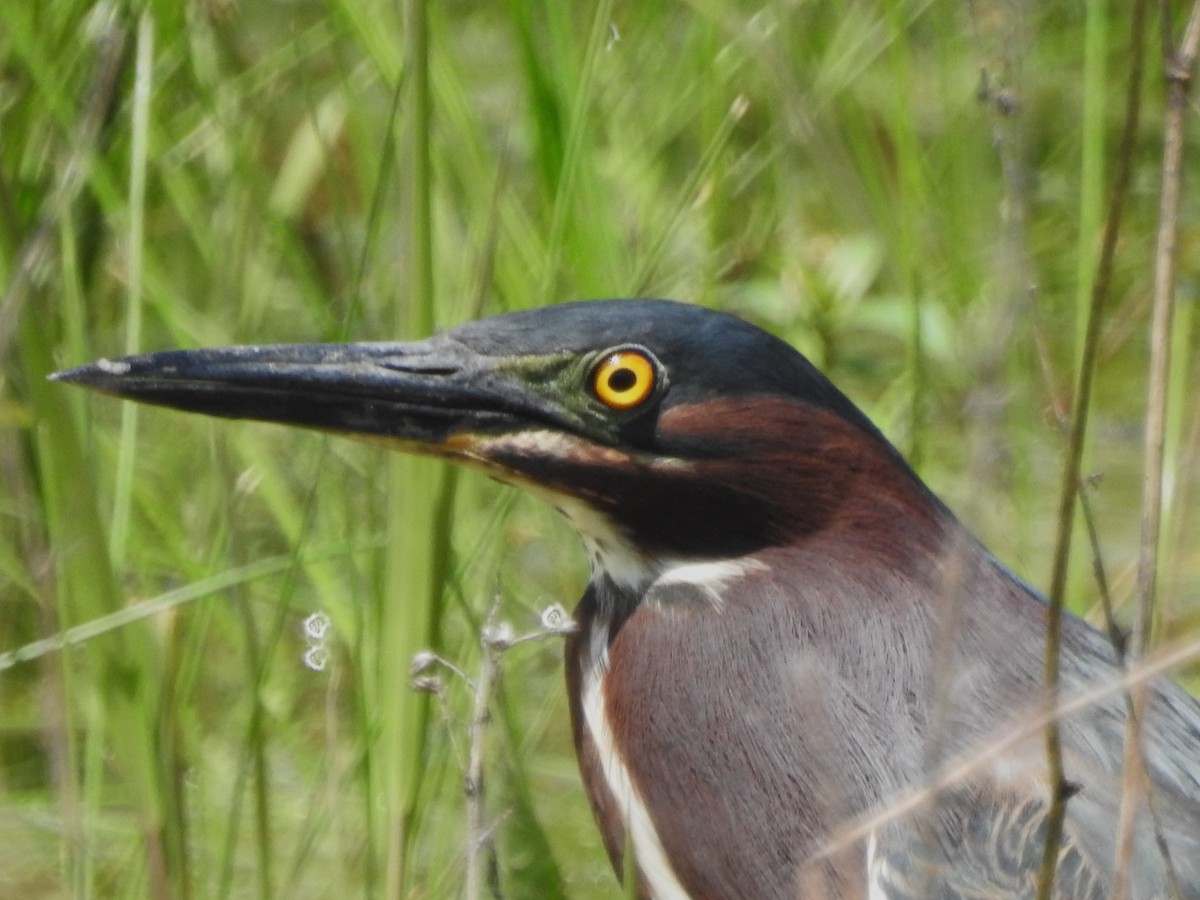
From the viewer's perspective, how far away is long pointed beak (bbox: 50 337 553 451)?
2016 mm

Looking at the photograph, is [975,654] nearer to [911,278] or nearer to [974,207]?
[911,278]

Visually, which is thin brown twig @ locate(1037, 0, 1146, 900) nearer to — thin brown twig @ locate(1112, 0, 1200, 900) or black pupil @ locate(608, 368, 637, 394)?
thin brown twig @ locate(1112, 0, 1200, 900)

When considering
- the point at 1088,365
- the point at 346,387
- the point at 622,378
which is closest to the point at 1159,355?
the point at 1088,365

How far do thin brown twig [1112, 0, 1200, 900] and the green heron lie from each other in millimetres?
400

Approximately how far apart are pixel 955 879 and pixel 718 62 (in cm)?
140

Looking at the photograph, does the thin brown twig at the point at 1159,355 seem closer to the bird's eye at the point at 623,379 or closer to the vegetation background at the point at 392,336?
the vegetation background at the point at 392,336

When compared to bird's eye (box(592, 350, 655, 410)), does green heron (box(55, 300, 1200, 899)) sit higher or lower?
lower

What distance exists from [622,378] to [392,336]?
1131 mm

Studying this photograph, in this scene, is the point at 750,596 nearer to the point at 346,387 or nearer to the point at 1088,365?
the point at 346,387

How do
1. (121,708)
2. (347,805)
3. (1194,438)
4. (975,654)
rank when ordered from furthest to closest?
1. (347,805)
2. (975,654)
3. (121,708)
4. (1194,438)

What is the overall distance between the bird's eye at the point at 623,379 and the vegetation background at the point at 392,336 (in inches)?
7.6

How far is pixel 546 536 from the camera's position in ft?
10.9

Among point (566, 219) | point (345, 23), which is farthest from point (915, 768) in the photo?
point (345, 23)

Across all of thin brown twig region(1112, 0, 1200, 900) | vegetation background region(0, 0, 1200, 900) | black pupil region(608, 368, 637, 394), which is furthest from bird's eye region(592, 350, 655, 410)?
thin brown twig region(1112, 0, 1200, 900)
